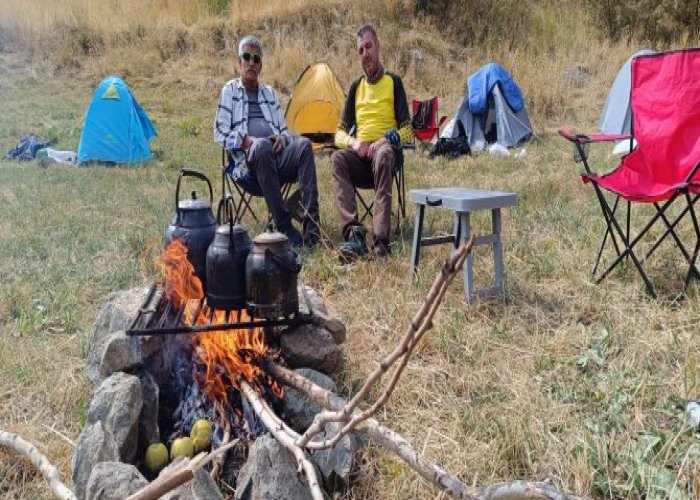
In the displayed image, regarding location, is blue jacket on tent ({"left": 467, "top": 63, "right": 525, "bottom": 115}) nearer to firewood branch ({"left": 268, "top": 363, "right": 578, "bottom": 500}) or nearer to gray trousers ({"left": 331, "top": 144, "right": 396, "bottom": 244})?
gray trousers ({"left": 331, "top": 144, "right": 396, "bottom": 244})

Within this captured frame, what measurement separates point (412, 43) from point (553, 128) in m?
4.43

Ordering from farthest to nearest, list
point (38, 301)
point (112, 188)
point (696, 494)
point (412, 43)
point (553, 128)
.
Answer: point (412, 43), point (553, 128), point (112, 188), point (38, 301), point (696, 494)

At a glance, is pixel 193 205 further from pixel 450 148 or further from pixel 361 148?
pixel 450 148

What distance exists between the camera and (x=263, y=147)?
13.8 feet

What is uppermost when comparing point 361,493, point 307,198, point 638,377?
point 307,198

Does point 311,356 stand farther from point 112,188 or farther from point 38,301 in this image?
point 112,188

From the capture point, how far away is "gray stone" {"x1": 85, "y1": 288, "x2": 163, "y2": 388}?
7.66 feet

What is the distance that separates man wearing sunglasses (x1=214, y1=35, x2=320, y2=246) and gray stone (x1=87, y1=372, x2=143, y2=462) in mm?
2119

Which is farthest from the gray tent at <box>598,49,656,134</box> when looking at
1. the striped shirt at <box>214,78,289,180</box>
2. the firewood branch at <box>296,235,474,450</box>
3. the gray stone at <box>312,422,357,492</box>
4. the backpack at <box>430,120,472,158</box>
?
the firewood branch at <box>296,235,474,450</box>

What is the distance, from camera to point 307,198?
4.25 meters

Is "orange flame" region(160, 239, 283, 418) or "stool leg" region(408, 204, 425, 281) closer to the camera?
"orange flame" region(160, 239, 283, 418)

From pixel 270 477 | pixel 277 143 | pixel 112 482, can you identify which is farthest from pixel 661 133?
pixel 112 482

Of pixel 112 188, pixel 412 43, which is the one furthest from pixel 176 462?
pixel 412 43

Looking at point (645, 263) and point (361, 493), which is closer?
point (361, 493)
